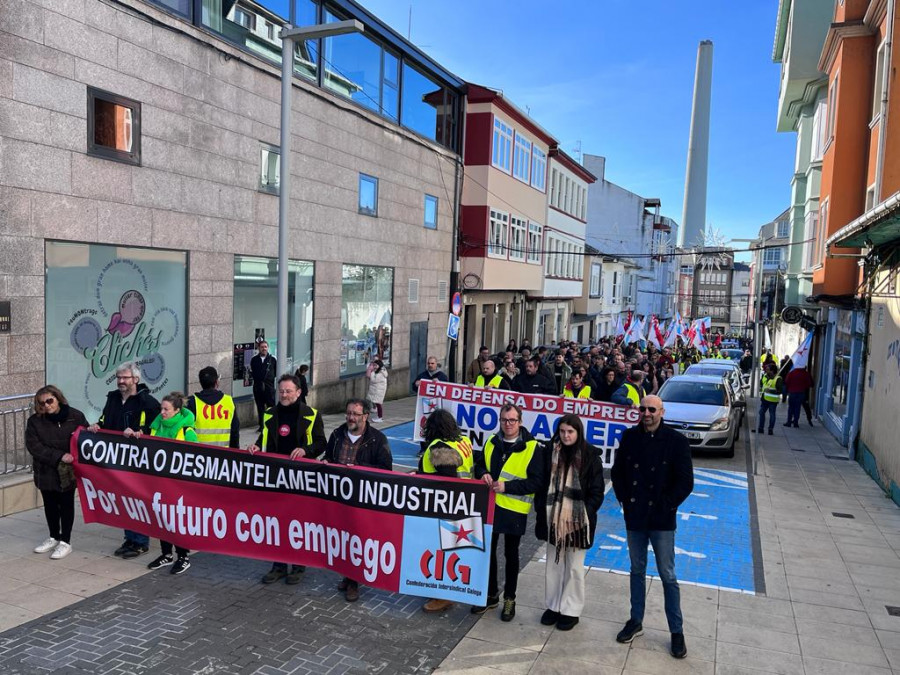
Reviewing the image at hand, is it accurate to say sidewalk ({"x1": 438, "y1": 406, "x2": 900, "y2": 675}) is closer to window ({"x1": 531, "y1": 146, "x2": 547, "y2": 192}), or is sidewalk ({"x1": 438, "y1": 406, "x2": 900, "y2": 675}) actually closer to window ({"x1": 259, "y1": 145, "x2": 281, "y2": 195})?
window ({"x1": 259, "y1": 145, "x2": 281, "y2": 195})

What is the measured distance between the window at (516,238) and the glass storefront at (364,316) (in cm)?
871

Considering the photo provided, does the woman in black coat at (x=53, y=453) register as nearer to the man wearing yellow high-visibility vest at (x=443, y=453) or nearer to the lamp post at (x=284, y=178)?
the lamp post at (x=284, y=178)

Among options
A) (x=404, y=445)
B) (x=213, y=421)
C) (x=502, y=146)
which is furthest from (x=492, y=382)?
(x=502, y=146)

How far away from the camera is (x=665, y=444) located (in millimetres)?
5758

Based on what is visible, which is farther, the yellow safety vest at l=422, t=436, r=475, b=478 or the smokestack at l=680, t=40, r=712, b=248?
the smokestack at l=680, t=40, r=712, b=248

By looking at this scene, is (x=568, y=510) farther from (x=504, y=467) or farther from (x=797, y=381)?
(x=797, y=381)

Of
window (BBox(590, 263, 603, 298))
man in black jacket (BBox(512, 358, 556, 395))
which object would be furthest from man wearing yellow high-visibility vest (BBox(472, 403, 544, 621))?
window (BBox(590, 263, 603, 298))

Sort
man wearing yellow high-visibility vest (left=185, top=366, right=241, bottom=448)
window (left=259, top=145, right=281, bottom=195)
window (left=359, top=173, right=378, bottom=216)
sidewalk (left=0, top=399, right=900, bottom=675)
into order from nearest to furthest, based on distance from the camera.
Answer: sidewalk (left=0, top=399, right=900, bottom=675) → man wearing yellow high-visibility vest (left=185, top=366, right=241, bottom=448) → window (left=259, top=145, right=281, bottom=195) → window (left=359, top=173, right=378, bottom=216)

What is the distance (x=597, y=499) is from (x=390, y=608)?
203 cm

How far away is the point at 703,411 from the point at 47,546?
11727mm

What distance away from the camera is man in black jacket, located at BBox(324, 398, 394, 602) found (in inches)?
255

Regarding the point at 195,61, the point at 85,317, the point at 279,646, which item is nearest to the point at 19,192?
the point at 85,317

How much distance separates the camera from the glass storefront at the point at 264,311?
1435cm

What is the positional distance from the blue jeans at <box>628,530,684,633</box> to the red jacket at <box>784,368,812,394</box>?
14592 mm
